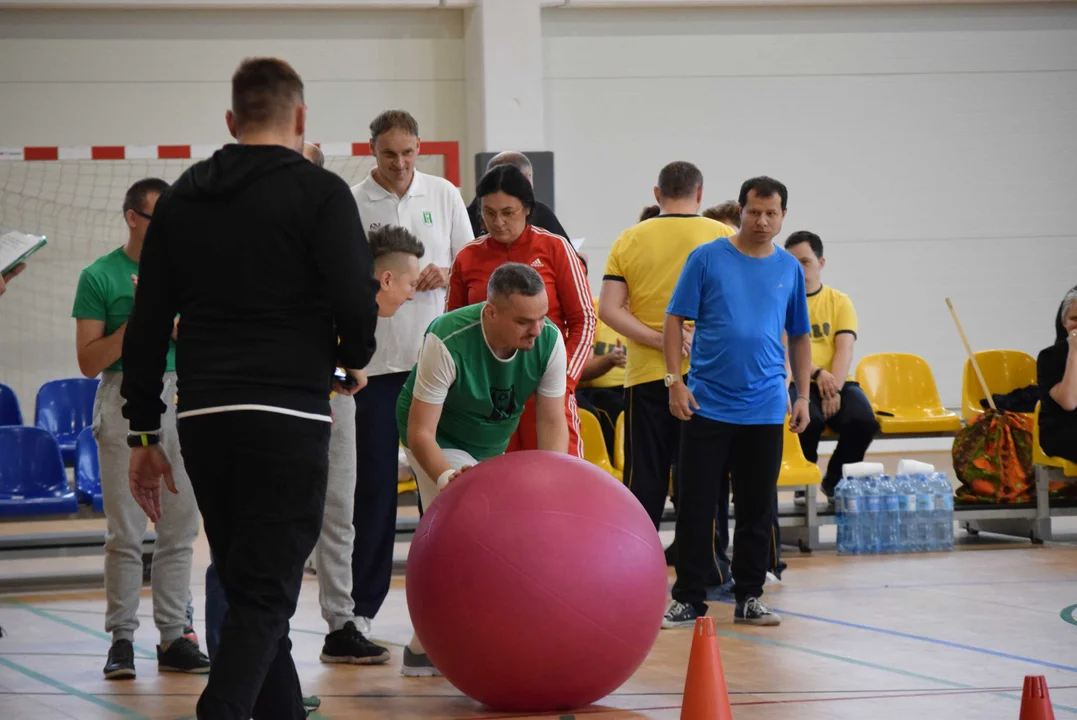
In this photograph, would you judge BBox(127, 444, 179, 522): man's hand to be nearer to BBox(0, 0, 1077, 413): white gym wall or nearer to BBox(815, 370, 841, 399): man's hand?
BBox(815, 370, 841, 399): man's hand

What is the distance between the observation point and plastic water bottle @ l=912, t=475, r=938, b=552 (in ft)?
26.5

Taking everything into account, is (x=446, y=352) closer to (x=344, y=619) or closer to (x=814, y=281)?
(x=344, y=619)

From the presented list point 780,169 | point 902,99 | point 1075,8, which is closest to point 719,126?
point 780,169

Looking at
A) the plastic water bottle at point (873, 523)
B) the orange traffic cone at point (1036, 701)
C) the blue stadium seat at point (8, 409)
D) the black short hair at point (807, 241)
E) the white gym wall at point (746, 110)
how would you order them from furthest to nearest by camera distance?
the white gym wall at point (746, 110) < the blue stadium seat at point (8, 409) < the black short hair at point (807, 241) < the plastic water bottle at point (873, 523) < the orange traffic cone at point (1036, 701)

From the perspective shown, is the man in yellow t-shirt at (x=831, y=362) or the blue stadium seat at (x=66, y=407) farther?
the blue stadium seat at (x=66, y=407)

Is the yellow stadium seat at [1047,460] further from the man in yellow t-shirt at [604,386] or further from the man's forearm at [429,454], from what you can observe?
the man's forearm at [429,454]

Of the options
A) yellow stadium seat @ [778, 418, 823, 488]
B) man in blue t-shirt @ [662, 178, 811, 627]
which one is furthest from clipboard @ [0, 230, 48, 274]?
yellow stadium seat @ [778, 418, 823, 488]

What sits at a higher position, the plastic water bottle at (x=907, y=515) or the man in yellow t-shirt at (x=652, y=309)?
the man in yellow t-shirt at (x=652, y=309)

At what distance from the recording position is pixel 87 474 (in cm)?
786

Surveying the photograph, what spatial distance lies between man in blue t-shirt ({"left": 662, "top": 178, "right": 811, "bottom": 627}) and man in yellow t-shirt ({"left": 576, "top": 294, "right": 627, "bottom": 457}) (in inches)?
94.9

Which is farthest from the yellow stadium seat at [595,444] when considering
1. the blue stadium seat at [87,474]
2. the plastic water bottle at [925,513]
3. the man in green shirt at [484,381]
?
the man in green shirt at [484,381]

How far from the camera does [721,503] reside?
274 inches

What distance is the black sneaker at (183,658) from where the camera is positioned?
491 centimetres

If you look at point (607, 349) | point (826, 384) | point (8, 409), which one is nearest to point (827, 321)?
point (826, 384)
